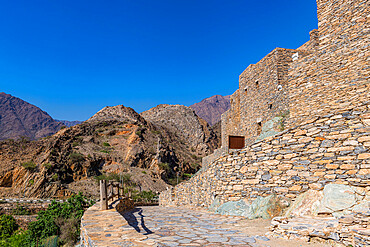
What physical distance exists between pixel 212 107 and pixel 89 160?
120 metres

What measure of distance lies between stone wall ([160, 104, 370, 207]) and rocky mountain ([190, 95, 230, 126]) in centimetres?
13149

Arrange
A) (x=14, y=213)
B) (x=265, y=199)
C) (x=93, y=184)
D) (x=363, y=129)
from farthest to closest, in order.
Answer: (x=93, y=184) < (x=14, y=213) < (x=265, y=199) < (x=363, y=129)

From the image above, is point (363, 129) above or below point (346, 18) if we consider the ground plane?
below

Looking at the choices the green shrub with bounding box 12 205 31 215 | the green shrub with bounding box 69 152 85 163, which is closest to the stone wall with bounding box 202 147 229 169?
the green shrub with bounding box 12 205 31 215

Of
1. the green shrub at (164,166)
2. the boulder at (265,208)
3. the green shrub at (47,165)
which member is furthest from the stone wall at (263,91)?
the green shrub at (47,165)

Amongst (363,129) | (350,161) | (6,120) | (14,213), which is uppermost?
(6,120)

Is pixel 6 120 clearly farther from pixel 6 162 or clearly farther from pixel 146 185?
pixel 146 185

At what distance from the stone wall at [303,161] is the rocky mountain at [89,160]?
97.8 feet

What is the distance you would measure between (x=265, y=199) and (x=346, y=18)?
6871 millimetres

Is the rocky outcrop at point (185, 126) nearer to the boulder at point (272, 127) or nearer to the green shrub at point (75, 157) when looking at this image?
the green shrub at point (75, 157)

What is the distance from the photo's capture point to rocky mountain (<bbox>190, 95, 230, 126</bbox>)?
5694 inches

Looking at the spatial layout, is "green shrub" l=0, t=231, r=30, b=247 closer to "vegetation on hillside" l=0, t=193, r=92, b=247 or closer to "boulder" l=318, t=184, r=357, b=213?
"vegetation on hillside" l=0, t=193, r=92, b=247

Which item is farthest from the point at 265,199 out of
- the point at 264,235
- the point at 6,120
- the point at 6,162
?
the point at 6,120

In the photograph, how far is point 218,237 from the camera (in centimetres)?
503
